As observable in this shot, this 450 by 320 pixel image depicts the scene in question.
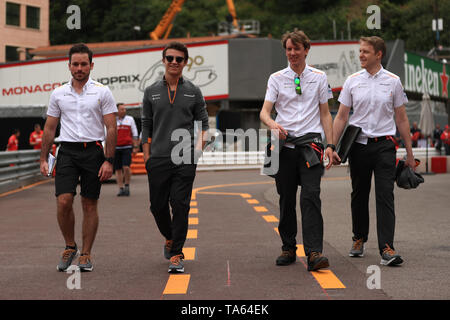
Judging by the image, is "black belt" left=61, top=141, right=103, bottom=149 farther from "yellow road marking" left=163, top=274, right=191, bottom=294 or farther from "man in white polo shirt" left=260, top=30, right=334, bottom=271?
"man in white polo shirt" left=260, top=30, right=334, bottom=271

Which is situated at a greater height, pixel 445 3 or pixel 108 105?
pixel 445 3

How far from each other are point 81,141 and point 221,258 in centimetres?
177

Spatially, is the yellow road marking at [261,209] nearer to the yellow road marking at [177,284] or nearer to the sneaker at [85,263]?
the sneaker at [85,263]

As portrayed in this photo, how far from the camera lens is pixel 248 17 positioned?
101m

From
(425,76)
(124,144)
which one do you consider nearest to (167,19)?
(425,76)

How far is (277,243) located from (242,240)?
0.48 metres

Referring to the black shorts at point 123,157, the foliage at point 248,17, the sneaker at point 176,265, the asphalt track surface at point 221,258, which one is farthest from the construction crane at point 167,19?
the sneaker at point 176,265

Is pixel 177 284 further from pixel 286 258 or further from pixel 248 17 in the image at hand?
pixel 248 17

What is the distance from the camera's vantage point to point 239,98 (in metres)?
40.0

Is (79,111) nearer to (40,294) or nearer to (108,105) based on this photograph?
(108,105)

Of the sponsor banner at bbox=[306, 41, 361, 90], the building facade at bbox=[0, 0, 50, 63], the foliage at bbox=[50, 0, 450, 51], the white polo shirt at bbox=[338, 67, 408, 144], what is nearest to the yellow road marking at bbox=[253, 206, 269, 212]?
the white polo shirt at bbox=[338, 67, 408, 144]

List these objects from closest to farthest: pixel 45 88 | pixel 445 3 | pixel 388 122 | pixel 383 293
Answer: pixel 383 293
pixel 388 122
pixel 45 88
pixel 445 3
